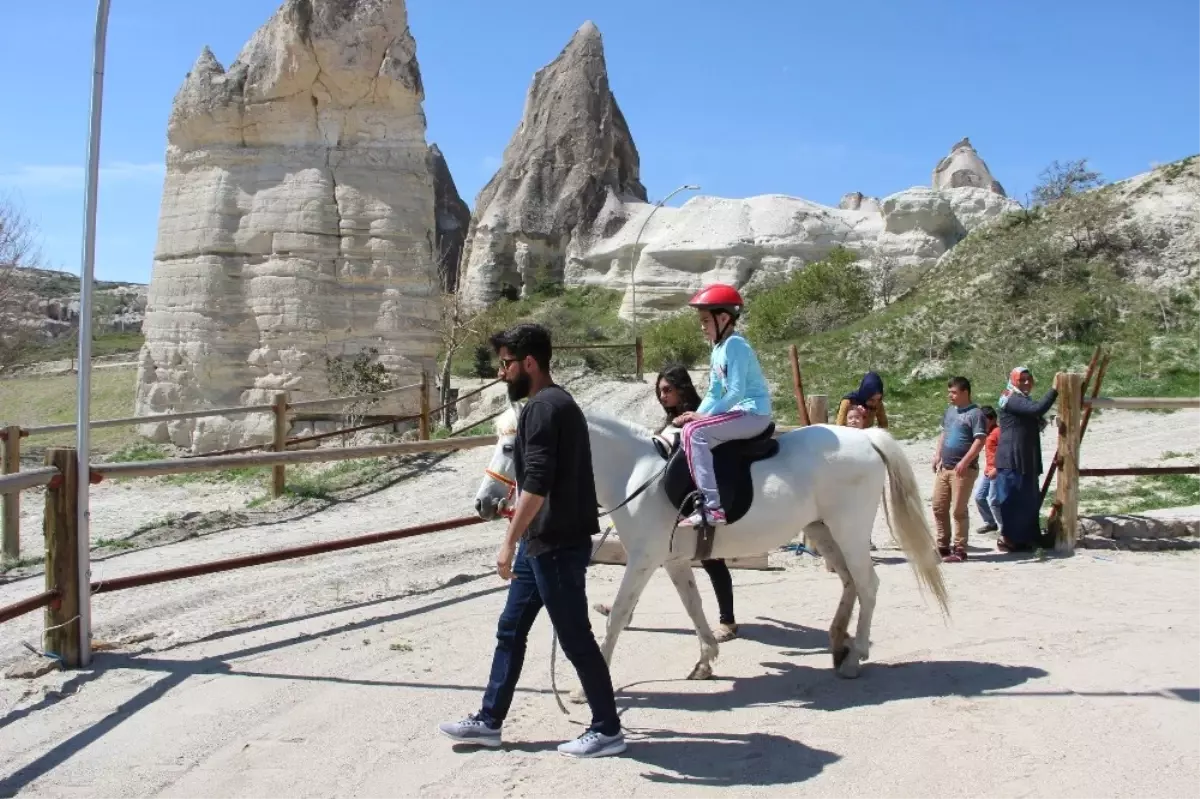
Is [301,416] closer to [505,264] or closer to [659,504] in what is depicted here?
Answer: [659,504]

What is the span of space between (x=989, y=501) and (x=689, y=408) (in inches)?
178

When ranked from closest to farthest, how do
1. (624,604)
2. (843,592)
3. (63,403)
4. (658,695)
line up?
(624,604) → (658,695) → (843,592) → (63,403)

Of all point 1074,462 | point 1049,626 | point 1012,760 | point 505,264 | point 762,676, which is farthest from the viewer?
point 505,264

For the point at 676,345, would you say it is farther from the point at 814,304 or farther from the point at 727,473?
the point at 727,473

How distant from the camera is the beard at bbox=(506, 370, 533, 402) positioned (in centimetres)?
395

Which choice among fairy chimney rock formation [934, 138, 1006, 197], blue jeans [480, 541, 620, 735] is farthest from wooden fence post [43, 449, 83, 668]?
fairy chimney rock formation [934, 138, 1006, 197]

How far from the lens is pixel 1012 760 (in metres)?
3.80

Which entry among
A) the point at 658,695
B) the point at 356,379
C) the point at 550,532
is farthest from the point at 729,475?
the point at 356,379

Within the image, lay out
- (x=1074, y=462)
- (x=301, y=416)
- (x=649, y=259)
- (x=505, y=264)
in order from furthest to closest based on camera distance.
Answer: (x=505, y=264) → (x=649, y=259) → (x=301, y=416) → (x=1074, y=462)

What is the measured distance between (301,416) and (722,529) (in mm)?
13996

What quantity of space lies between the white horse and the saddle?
56 millimetres

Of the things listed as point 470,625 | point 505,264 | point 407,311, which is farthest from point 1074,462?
point 505,264

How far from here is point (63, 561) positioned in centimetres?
517

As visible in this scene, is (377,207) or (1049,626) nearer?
(1049,626)
